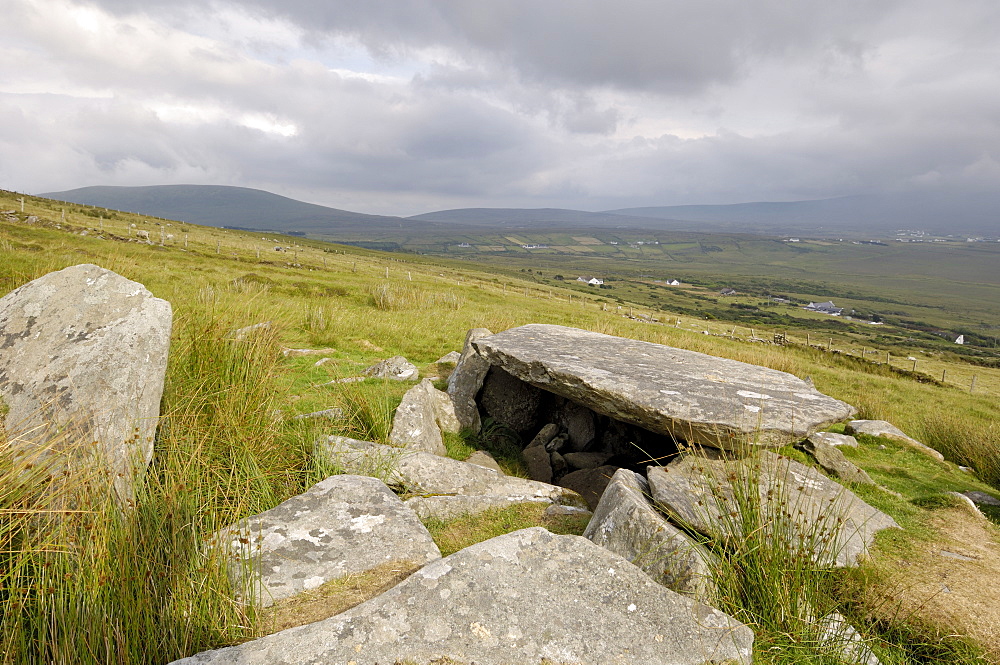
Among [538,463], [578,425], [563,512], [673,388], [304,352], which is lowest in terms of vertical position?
[538,463]

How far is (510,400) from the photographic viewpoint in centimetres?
990

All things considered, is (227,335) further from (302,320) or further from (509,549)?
(302,320)

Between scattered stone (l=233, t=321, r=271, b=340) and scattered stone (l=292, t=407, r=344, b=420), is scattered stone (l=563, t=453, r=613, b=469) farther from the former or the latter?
scattered stone (l=233, t=321, r=271, b=340)

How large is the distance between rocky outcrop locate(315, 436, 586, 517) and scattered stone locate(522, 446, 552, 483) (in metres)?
1.89

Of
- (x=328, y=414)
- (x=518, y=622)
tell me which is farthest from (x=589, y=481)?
(x=518, y=622)

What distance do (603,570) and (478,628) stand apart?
1094 millimetres

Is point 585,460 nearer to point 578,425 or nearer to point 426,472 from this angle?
point 578,425

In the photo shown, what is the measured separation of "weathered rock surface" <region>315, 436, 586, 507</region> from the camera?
19.7 ft

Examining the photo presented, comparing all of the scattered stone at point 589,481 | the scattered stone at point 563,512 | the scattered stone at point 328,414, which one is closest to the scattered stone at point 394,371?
the scattered stone at point 328,414

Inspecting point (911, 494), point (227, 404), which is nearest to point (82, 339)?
point (227, 404)

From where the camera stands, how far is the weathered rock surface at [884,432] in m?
9.70

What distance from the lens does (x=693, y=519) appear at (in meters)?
4.88

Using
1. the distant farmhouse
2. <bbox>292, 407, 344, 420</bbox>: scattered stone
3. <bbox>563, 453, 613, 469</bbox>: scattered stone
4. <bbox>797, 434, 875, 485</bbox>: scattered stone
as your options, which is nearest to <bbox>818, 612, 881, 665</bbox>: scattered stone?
<bbox>797, 434, 875, 485</bbox>: scattered stone

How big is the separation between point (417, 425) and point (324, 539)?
3.32m
